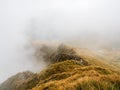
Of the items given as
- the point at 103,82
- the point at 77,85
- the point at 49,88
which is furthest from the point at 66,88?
the point at 49,88

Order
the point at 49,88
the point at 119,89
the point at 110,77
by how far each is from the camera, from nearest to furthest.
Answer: the point at 119,89
the point at 110,77
the point at 49,88

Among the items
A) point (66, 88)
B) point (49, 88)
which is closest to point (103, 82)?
point (66, 88)

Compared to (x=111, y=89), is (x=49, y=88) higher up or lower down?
A: lower down

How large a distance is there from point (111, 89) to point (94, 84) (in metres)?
2.84

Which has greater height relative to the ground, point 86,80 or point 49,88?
point 86,80

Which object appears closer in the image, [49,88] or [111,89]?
[111,89]

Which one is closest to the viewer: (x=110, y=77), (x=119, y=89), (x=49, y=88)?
(x=119, y=89)

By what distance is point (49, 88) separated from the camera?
69.1 metres

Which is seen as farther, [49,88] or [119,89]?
[49,88]

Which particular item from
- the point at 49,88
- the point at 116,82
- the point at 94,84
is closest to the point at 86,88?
the point at 94,84

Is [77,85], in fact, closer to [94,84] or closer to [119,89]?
[94,84]

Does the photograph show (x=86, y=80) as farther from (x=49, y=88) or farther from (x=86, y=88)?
(x=49, y=88)

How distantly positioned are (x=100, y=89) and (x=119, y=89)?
9.33ft

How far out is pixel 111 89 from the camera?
1908 inches
